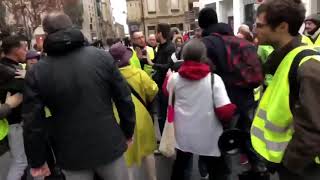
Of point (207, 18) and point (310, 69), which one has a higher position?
point (207, 18)

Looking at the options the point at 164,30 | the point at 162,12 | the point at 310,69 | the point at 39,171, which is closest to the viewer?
the point at 310,69

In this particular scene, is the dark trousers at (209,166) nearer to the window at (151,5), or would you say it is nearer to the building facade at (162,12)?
the building facade at (162,12)

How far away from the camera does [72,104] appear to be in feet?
10.0

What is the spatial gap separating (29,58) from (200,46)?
293cm

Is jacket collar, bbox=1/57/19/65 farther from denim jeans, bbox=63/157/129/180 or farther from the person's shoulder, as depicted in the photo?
the person's shoulder

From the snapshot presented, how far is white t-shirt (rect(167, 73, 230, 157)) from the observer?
393 cm

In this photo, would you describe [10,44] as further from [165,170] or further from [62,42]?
[165,170]

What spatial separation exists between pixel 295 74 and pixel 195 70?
1.67 m

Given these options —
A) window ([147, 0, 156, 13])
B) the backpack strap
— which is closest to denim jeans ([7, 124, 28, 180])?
the backpack strap

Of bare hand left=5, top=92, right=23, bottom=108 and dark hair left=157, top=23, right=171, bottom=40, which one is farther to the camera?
dark hair left=157, top=23, right=171, bottom=40

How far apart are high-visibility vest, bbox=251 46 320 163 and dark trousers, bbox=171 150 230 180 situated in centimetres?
164

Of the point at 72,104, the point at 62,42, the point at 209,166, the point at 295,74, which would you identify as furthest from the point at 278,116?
the point at 209,166

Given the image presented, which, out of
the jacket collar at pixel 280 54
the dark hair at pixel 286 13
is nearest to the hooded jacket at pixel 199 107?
the jacket collar at pixel 280 54

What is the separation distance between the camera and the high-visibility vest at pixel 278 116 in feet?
7.69
